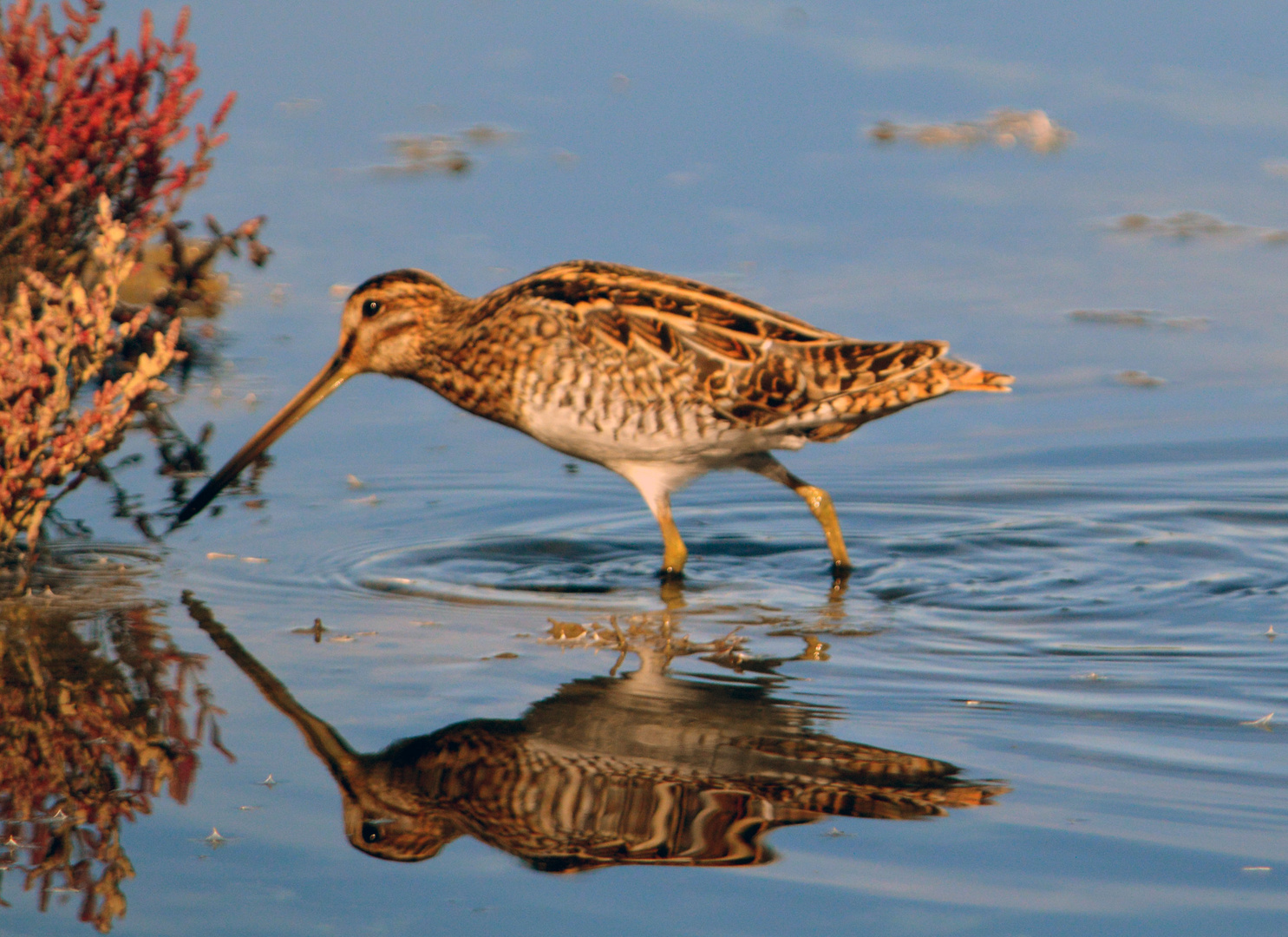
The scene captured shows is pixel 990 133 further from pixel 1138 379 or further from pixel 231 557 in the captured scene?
pixel 231 557

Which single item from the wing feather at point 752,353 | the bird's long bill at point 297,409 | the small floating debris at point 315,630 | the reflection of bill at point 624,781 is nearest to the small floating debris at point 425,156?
the bird's long bill at point 297,409

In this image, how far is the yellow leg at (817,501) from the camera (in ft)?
22.3

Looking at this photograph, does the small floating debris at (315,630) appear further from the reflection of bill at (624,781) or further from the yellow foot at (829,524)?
the yellow foot at (829,524)

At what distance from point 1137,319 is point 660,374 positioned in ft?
13.3

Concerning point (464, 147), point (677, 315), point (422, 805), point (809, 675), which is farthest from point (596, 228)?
point (422, 805)

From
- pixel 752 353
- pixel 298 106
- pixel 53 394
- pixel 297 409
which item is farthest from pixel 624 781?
pixel 298 106

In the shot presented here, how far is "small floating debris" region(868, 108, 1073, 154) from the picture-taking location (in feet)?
39.7

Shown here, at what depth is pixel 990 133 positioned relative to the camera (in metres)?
12.2

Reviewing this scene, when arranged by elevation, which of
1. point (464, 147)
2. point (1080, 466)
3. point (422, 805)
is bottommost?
point (422, 805)

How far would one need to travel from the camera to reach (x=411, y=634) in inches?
224

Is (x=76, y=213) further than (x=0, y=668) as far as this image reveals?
Yes

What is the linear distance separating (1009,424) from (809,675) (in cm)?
340

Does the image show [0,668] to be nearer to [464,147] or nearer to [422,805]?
[422,805]

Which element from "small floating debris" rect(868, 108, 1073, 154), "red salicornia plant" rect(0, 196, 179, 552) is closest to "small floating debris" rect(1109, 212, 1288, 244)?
"small floating debris" rect(868, 108, 1073, 154)
